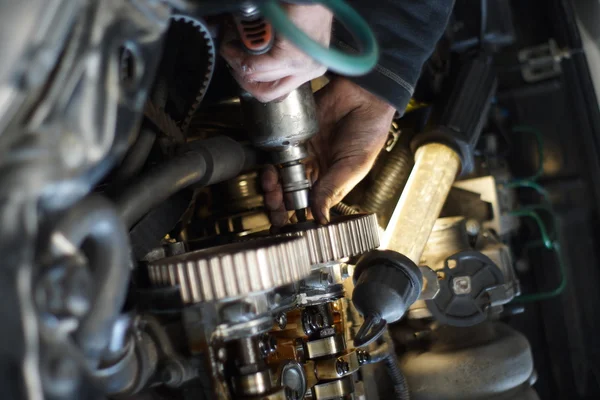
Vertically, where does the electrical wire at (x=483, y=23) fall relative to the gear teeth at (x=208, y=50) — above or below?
above

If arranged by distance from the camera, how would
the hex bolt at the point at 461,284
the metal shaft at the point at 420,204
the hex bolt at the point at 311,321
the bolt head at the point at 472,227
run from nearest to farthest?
the hex bolt at the point at 311,321, the metal shaft at the point at 420,204, the hex bolt at the point at 461,284, the bolt head at the point at 472,227

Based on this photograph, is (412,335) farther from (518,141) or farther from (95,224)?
(95,224)

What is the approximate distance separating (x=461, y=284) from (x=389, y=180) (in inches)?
10.2

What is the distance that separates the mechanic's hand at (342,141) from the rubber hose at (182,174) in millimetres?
184

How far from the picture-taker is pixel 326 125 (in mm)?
1312

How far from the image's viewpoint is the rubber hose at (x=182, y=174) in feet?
2.25

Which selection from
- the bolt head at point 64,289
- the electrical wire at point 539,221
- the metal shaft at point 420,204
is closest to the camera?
the bolt head at point 64,289

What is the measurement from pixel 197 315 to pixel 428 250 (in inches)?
29.4

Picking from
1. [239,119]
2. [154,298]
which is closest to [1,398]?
[154,298]

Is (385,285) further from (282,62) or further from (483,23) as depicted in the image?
(483,23)

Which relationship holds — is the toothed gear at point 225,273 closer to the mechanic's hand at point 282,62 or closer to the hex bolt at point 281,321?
the hex bolt at point 281,321

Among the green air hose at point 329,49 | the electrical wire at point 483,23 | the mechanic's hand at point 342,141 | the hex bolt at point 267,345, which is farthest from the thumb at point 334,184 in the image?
the electrical wire at point 483,23

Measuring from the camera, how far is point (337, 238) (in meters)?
0.81

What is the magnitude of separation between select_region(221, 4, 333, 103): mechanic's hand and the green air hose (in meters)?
0.19
